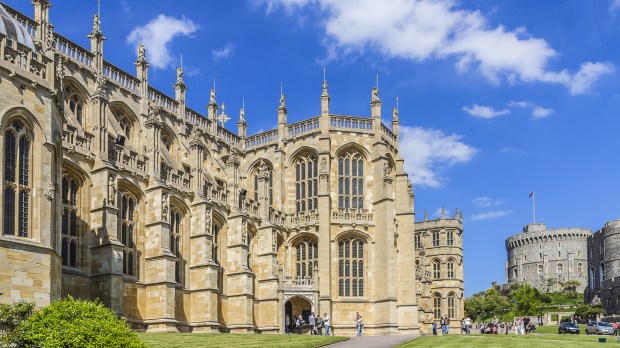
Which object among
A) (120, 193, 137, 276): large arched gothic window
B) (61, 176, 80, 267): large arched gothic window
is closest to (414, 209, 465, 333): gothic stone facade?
(120, 193, 137, 276): large arched gothic window

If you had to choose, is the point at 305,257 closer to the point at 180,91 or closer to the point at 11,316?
the point at 180,91

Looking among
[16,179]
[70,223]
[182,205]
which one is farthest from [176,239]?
[16,179]

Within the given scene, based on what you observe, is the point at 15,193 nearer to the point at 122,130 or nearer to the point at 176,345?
the point at 176,345

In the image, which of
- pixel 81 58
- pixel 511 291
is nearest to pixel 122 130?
pixel 81 58

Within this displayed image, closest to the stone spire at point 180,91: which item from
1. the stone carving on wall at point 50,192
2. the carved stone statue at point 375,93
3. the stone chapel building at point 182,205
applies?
the stone chapel building at point 182,205

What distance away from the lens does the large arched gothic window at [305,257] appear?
184 ft

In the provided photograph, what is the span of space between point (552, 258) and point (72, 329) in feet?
456

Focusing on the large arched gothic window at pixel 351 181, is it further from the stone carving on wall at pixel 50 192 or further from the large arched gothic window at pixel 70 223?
the stone carving on wall at pixel 50 192

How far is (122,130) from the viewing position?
43.9 metres

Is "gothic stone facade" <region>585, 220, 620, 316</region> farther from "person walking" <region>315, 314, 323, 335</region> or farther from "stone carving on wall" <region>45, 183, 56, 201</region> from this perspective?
"stone carving on wall" <region>45, 183, 56, 201</region>

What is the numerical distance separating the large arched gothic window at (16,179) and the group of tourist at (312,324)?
25624mm

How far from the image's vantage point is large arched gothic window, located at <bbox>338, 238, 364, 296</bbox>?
182 ft

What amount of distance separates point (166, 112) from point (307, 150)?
1287 centimetres

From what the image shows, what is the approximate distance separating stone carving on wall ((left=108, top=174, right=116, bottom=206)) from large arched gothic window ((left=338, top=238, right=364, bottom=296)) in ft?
77.4
